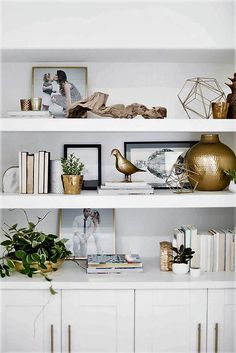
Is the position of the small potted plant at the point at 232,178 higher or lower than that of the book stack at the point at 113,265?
higher

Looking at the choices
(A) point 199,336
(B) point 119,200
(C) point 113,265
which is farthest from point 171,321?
(B) point 119,200

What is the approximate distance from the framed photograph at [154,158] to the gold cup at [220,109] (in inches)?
13.1

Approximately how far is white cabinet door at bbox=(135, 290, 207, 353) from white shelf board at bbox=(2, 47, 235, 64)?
1.17 metres

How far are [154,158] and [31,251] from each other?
829 millimetres

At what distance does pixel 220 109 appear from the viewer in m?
2.79

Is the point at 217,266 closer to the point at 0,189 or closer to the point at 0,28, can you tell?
the point at 0,189

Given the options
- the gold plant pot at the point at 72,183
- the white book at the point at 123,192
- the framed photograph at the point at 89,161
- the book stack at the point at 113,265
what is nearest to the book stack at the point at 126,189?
the white book at the point at 123,192

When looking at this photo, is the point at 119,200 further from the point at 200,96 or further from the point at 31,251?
the point at 200,96

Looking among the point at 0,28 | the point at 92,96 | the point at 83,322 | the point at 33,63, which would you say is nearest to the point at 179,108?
the point at 92,96

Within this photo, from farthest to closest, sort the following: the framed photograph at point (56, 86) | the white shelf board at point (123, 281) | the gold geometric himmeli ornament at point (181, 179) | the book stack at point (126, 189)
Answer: the framed photograph at point (56, 86), the gold geometric himmeli ornament at point (181, 179), the book stack at point (126, 189), the white shelf board at point (123, 281)

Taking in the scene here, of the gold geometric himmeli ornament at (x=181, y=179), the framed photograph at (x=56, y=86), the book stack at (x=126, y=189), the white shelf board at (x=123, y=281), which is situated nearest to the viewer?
the white shelf board at (x=123, y=281)

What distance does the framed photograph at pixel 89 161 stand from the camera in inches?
120

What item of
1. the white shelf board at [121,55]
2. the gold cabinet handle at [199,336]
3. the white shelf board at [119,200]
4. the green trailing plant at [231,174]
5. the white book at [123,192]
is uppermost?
the white shelf board at [121,55]

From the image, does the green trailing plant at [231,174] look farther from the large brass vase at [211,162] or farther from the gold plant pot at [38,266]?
the gold plant pot at [38,266]
